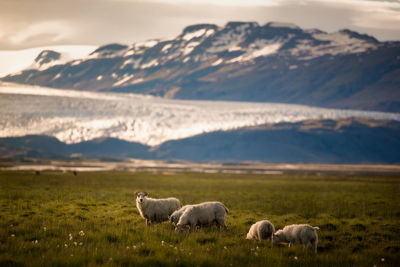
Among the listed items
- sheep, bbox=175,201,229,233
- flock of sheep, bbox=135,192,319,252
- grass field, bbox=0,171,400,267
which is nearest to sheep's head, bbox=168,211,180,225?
flock of sheep, bbox=135,192,319,252

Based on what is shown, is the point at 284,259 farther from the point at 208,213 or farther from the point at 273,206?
the point at 273,206

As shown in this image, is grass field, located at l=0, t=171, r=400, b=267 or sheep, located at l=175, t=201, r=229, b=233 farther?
sheep, located at l=175, t=201, r=229, b=233

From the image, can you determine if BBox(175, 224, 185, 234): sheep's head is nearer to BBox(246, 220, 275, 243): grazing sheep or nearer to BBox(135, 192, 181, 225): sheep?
BBox(246, 220, 275, 243): grazing sheep

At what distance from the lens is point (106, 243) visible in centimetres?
1552

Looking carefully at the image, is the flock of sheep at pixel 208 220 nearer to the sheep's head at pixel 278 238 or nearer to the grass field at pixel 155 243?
the sheep's head at pixel 278 238

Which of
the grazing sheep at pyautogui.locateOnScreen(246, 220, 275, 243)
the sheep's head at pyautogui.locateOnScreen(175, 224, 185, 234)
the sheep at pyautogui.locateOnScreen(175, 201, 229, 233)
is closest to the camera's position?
the grazing sheep at pyautogui.locateOnScreen(246, 220, 275, 243)

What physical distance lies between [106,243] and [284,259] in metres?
5.53

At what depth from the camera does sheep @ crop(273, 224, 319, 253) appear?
16.5 metres

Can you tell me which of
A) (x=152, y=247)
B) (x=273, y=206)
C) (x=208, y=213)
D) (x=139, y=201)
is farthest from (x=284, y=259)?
(x=273, y=206)

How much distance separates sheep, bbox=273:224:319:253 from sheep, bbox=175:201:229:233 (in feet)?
11.0

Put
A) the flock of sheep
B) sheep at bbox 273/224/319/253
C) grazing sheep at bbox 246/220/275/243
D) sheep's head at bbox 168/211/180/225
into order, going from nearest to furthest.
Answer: sheep at bbox 273/224/319/253
the flock of sheep
grazing sheep at bbox 246/220/275/243
sheep's head at bbox 168/211/180/225

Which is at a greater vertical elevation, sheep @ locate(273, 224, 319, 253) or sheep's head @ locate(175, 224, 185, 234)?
sheep @ locate(273, 224, 319, 253)

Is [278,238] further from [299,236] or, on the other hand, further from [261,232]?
[261,232]

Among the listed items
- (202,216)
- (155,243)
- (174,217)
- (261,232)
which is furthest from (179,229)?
(261,232)
